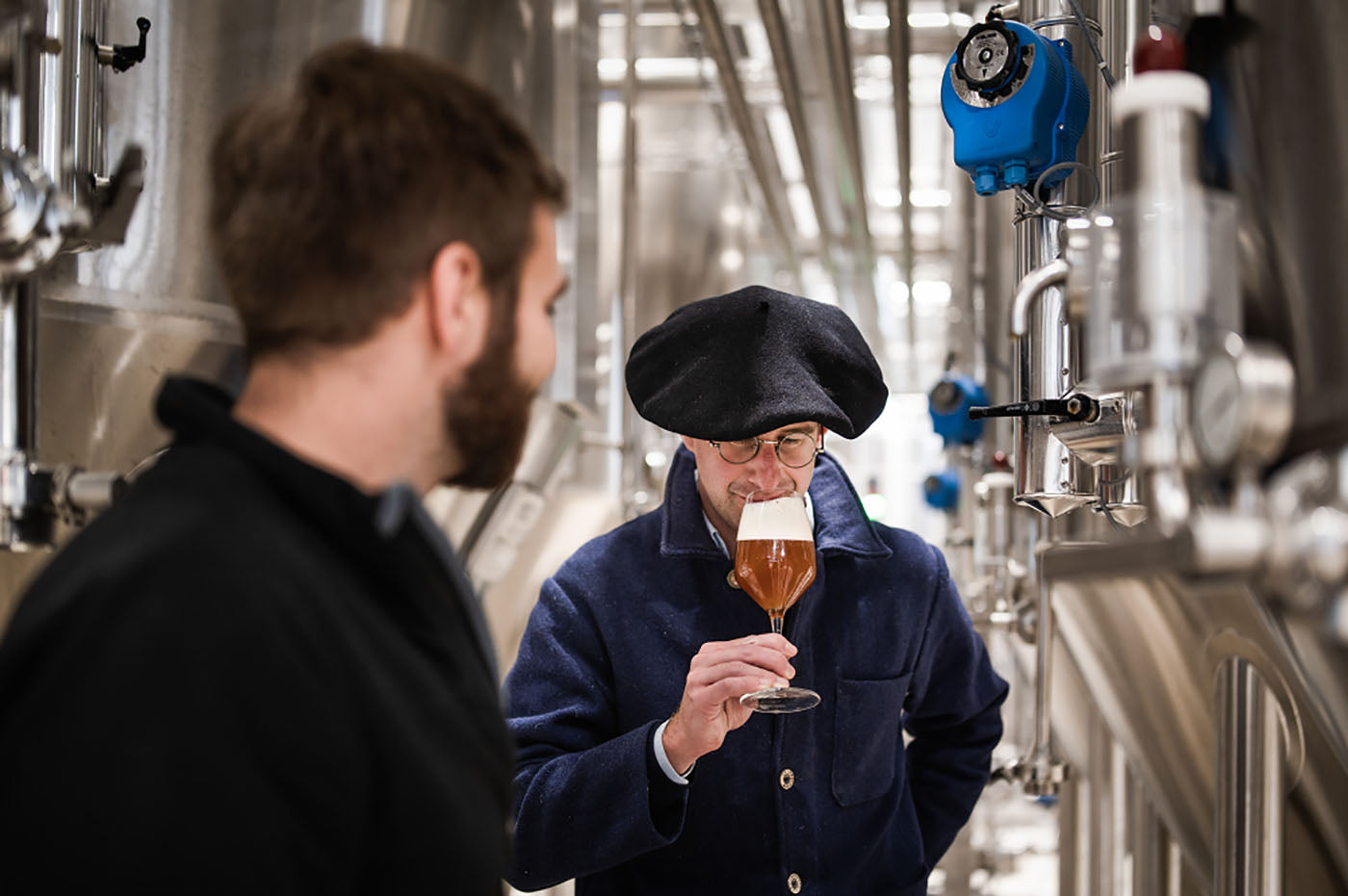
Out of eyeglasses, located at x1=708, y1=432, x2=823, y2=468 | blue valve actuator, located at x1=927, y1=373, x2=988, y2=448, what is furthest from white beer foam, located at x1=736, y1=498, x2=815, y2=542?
blue valve actuator, located at x1=927, y1=373, x2=988, y2=448

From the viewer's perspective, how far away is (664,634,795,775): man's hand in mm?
1403

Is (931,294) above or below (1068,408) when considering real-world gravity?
above

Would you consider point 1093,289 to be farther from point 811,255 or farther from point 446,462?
point 811,255

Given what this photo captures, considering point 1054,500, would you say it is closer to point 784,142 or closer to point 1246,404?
point 1246,404

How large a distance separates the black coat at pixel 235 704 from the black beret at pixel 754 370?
0.75 meters

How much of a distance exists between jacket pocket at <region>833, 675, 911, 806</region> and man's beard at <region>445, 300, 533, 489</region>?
2.85ft

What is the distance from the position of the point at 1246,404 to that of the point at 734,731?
37.4 inches

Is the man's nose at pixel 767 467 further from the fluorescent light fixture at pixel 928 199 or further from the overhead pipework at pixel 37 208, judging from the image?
the fluorescent light fixture at pixel 928 199

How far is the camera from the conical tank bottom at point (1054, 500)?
179cm

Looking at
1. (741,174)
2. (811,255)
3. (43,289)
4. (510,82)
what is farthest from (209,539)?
(811,255)

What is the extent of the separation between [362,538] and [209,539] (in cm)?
11

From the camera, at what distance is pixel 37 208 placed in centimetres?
126

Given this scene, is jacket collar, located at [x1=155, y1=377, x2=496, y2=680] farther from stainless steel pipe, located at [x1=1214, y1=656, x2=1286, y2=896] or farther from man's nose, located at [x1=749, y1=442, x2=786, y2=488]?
stainless steel pipe, located at [x1=1214, y1=656, x2=1286, y2=896]

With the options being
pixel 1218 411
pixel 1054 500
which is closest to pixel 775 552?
pixel 1054 500
